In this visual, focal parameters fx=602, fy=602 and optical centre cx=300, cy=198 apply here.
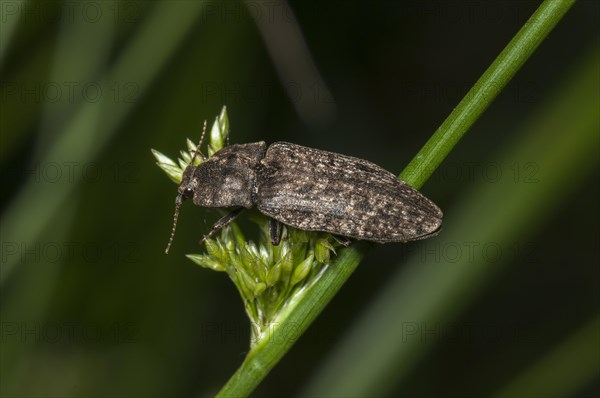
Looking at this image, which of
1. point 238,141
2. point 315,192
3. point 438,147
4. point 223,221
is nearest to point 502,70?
point 438,147

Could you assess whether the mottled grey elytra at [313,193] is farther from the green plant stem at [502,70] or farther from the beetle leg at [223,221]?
the green plant stem at [502,70]

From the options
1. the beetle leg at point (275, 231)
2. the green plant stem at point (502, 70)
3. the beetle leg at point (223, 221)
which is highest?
the green plant stem at point (502, 70)

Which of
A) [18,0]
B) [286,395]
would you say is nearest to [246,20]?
[18,0]

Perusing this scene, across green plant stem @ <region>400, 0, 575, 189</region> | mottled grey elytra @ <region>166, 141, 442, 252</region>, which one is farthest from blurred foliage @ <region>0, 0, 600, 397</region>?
green plant stem @ <region>400, 0, 575, 189</region>

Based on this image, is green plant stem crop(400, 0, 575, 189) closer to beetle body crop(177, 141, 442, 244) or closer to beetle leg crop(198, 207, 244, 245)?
beetle body crop(177, 141, 442, 244)

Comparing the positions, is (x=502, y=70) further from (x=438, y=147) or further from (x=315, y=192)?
(x=315, y=192)

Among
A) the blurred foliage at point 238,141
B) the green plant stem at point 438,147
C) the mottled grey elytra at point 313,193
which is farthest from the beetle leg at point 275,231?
the blurred foliage at point 238,141

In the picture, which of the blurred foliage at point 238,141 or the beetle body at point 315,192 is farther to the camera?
the blurred foliage at point 238,141
